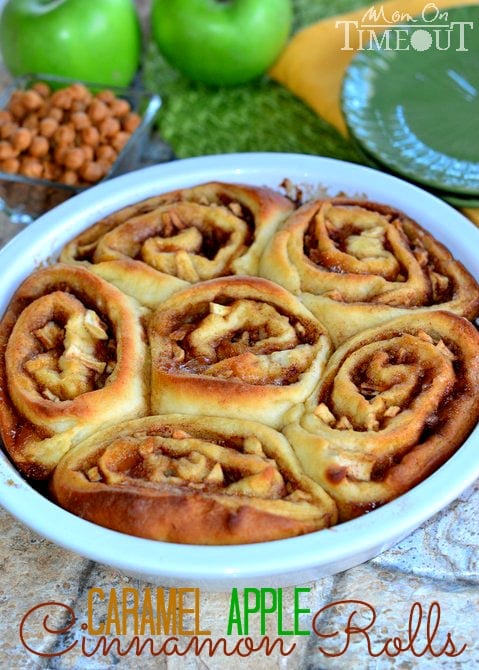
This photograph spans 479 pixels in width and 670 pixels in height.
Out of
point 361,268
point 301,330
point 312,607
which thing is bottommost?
point 312,607

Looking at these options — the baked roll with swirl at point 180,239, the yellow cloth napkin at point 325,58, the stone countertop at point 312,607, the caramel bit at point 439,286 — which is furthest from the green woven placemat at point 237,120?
the stone countertop at point 312,607

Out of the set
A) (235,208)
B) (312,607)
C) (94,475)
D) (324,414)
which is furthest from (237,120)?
(312,607)

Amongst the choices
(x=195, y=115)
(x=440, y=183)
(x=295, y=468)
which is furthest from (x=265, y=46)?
(x=295, y=468)

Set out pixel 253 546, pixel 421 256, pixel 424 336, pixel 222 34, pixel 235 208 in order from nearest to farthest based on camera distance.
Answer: pixel 253 546
pixel 424 336
pixel 421 256
pixel 235 208
pixel 222 34

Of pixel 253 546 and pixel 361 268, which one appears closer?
pixel 253 546

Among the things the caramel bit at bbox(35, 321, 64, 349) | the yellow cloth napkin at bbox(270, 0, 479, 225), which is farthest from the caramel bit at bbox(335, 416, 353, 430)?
the yellow cloth napkin at bbox(270, 0, 479, 225)

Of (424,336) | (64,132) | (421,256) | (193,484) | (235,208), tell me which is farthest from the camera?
(64,132)

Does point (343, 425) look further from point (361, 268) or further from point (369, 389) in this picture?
point (361, 268)
